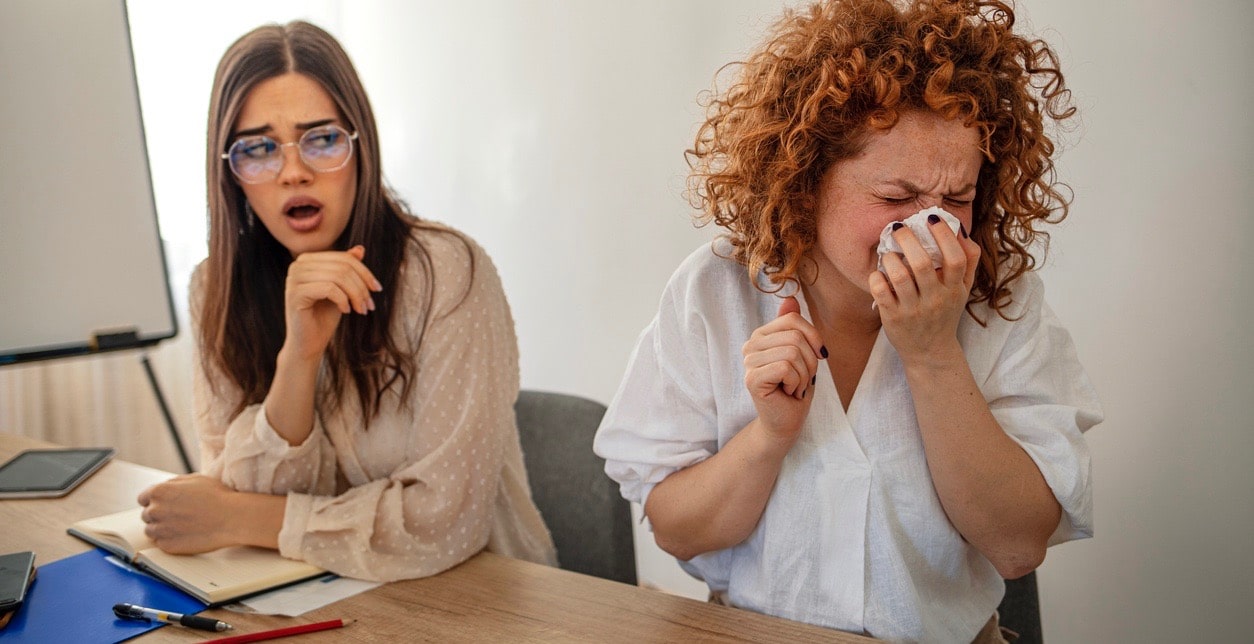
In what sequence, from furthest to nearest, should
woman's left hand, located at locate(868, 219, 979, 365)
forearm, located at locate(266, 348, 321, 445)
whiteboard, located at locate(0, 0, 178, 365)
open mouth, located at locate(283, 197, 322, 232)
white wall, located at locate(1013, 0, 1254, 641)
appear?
whiteboard, located at locate(0, 0, 178, 365), white wall, located at locate(1013, 0, 1254, 641), open mouth, located at locate(283, 197, 322, 232), forearm, located at locate(266, 348, 321, 445), woman's left hand, located at locate(868, 219, 979, 365)

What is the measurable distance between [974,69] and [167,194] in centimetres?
285

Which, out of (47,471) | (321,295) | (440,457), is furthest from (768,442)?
(47,471)

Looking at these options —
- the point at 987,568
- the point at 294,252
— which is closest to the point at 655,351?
the point at 987,568

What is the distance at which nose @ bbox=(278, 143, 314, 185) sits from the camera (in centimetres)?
143

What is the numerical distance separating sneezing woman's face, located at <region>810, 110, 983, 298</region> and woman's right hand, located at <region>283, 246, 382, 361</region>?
1.98 ft

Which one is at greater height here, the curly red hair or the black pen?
the curly red hair

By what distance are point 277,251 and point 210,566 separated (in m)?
0.57

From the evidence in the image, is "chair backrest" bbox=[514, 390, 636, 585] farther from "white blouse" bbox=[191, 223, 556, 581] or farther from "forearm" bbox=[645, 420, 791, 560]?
"forearm" bbox=[645, 420, 791, 560]

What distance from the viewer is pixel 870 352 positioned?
4.06 feet

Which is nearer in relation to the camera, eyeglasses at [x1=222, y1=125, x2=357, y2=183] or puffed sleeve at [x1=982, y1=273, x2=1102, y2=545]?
puffed sleeve at [x1=982, y1=273, x2=1102, y2=545]

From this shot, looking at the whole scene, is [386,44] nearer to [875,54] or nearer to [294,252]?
[294,252]

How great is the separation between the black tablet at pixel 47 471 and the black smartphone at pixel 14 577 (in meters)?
0.37

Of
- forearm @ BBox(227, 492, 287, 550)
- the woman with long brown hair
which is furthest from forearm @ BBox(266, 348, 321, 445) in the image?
forearm @ BBox(227, 492, 287, 550)

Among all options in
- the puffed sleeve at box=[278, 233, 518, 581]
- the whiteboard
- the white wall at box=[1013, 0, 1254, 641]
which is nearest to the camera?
the puffed sleeve at box=[278, 233, 518, 581]
